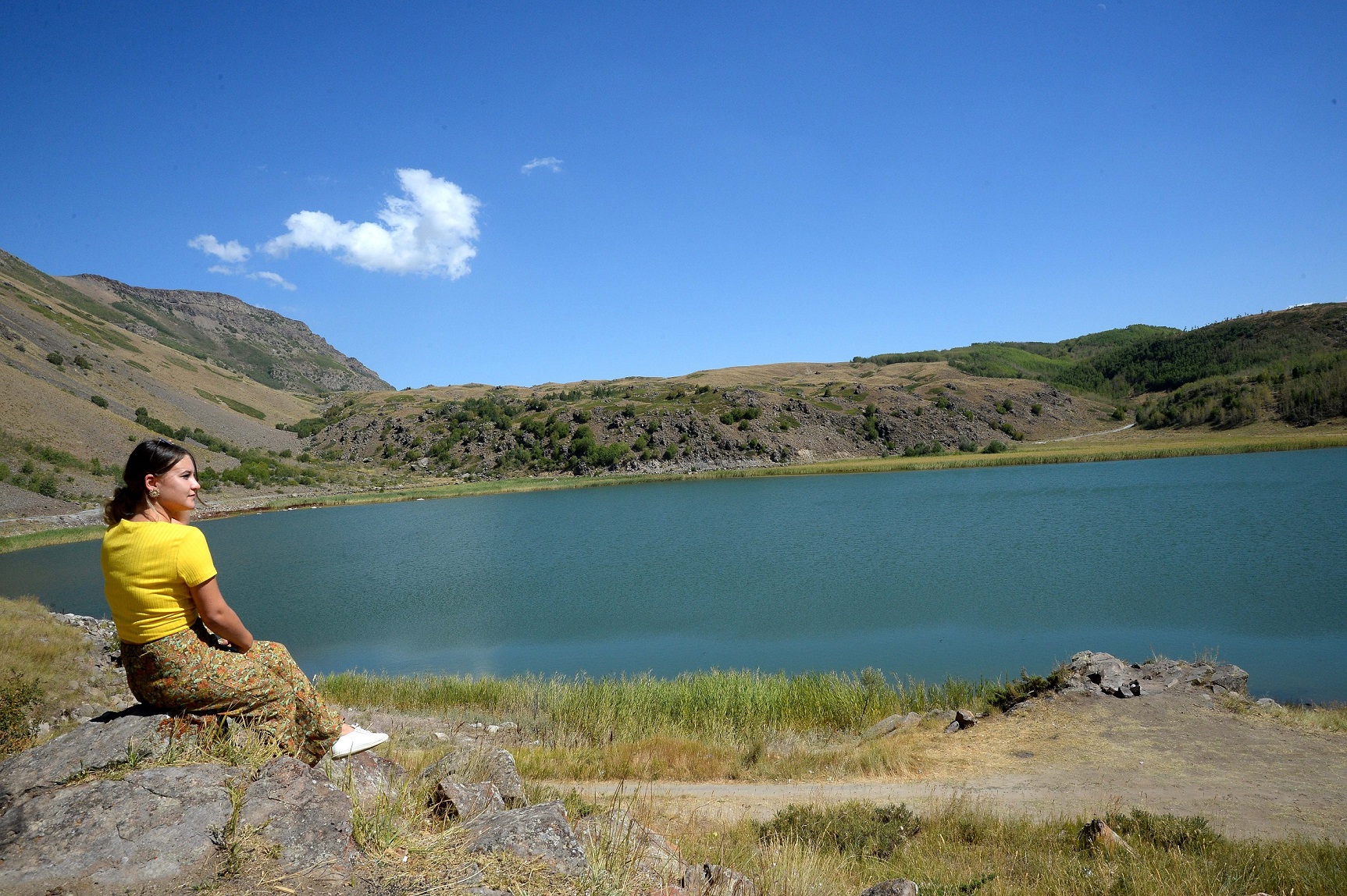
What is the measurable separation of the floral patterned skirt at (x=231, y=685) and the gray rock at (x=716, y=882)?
2.87 m

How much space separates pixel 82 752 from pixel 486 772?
116 inches

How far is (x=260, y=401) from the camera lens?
13325 cm

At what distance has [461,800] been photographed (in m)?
5.16

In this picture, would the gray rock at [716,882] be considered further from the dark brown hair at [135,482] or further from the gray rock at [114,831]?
the dark brown hair at [135,482]

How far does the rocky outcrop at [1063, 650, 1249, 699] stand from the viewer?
12852 mm

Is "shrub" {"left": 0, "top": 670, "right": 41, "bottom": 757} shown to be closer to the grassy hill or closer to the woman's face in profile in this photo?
the woman's face in profile

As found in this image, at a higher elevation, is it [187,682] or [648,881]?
[187,682]

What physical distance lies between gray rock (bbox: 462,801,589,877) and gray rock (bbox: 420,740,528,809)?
36.7 inches

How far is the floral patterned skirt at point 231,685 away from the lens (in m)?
4.59

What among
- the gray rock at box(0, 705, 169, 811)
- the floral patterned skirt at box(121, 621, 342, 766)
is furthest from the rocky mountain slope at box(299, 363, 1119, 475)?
the gray rock at box(0, 705, 169, 811)

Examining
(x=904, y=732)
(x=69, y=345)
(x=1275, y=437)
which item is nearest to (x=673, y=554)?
(x=904, y=732)

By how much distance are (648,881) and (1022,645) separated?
614 inches

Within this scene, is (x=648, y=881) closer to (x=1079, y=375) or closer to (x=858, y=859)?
(x=858, y=859)

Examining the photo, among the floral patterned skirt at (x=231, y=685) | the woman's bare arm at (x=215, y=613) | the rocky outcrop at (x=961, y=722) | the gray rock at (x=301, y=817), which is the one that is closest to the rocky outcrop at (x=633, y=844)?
the gray rock at (x=301, y=817)
